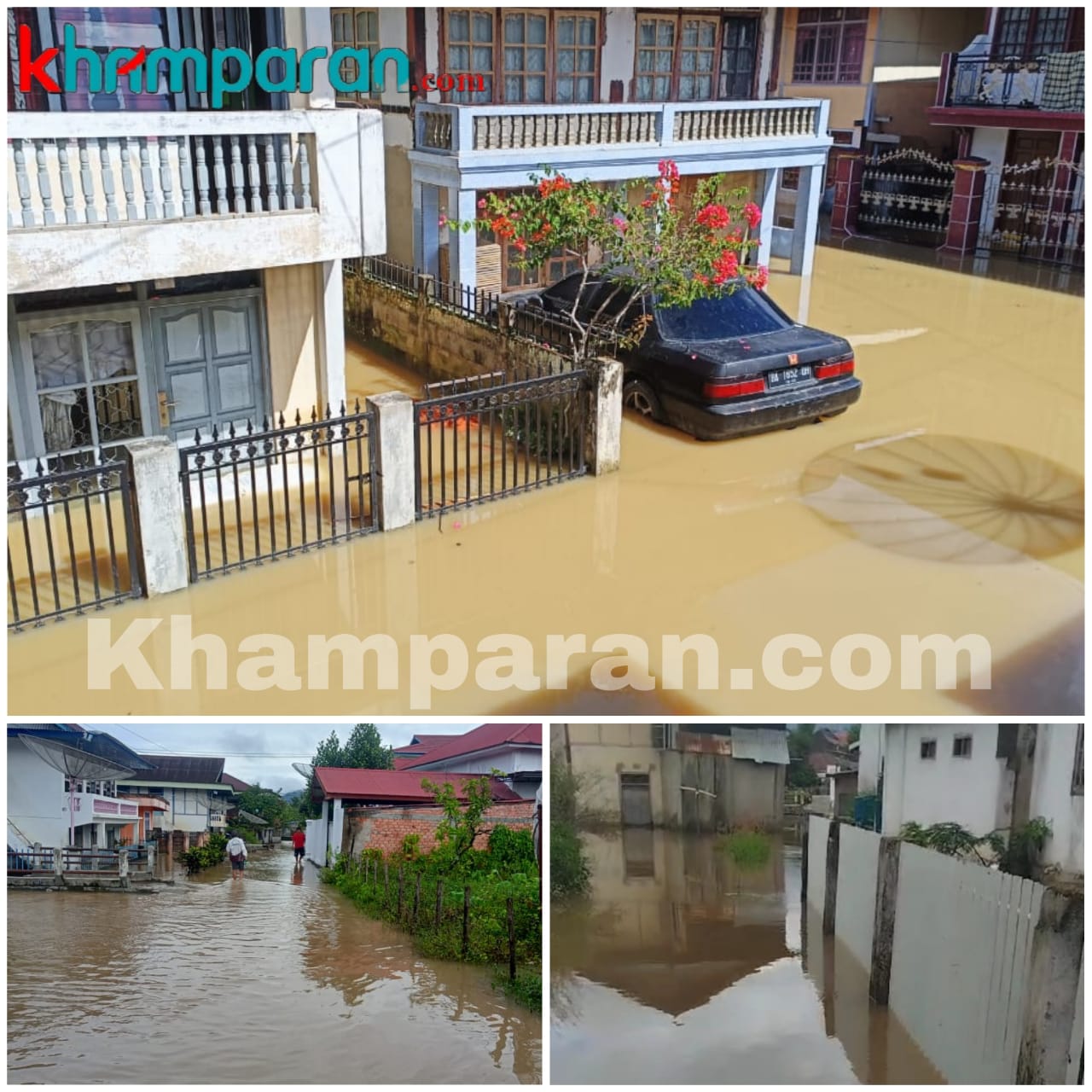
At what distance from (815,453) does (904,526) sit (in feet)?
5.77

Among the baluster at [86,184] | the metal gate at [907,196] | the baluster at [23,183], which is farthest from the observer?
the metal gate at [907,196]

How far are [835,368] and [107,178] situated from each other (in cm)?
660

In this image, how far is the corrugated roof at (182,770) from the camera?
5.89 metres

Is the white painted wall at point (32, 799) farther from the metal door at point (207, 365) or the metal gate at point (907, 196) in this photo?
the metal gate at point (907, 196)

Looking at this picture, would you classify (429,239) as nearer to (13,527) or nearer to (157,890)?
(13,527)

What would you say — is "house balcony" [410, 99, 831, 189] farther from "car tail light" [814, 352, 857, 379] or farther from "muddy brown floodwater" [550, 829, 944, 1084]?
"muddy brown floodwater" [550, 829, 944, 1084]

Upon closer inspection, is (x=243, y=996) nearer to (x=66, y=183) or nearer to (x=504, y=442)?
(x=504, y=442)

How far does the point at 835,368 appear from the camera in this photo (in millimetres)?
10734

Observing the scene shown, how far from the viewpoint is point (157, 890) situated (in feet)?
23.0

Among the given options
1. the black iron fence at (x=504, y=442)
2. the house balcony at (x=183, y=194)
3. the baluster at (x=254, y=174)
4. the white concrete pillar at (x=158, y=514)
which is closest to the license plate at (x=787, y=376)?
the black iron fence at (x=504, y=442)

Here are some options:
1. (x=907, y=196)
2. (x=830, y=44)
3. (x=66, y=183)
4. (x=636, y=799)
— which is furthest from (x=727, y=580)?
(x=830, y=44)

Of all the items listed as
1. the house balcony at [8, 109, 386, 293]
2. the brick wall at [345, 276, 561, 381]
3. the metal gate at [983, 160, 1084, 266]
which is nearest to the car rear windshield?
the brick wall at [345, 276, 561, 381]

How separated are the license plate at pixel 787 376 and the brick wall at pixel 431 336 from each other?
1996mm

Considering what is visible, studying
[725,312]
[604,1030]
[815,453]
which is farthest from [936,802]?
[725,312]
